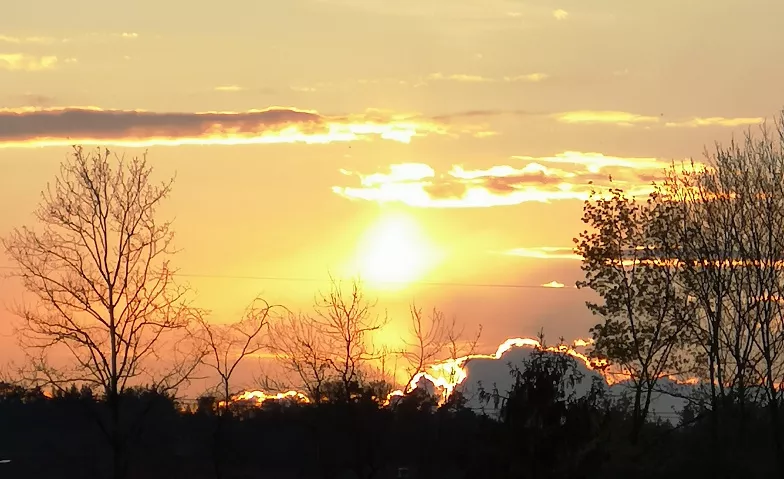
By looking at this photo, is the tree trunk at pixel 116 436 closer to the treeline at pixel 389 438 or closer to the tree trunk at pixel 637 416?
the treeline at pixel 389 438

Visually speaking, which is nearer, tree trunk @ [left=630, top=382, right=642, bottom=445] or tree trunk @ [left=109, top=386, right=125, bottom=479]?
tree trunk @ [left=109, top=386, right=125, bottom=479]

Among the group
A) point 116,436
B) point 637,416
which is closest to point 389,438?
point 637,416

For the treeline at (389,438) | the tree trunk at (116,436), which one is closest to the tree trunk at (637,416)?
the treeline at (389,438)

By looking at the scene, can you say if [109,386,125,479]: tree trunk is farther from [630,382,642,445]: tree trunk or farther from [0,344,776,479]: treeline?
[630,382,642,445]: tree trunk

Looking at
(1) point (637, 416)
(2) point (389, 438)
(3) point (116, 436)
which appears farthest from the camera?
(2) point (389, 438)

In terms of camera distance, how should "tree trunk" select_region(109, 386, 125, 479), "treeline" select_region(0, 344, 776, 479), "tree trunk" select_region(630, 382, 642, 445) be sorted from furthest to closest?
"tree trunk" select_region(630, 382, 642, 445), "tree trunk" select_region(109, 386, 125, 479), "treeline" select_region(0, 344, 776, 479)

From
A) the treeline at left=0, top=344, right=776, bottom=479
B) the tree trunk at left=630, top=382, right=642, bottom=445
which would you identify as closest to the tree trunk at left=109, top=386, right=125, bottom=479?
the treeline at left=0, top=344, right=776, bottom=479

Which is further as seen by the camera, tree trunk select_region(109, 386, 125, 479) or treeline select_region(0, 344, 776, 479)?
tree trunk select_region(109, 386, 125, 479)

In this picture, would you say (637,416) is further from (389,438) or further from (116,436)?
(116,436)

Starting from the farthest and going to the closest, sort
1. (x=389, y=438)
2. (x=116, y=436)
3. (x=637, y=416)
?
(x=389, y=438) < (x=637, y=416) < (x=116, y=436)

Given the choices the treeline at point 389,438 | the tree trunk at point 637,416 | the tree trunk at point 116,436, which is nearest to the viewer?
the treeline at point 389,438

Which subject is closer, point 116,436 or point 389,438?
point 116,436

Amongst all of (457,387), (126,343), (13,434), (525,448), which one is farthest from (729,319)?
(13,434)

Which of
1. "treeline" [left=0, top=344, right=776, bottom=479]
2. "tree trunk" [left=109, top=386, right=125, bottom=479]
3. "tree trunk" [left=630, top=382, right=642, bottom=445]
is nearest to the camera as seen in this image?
"treeline" [left=0, top=344, right=776, bottom=479]
